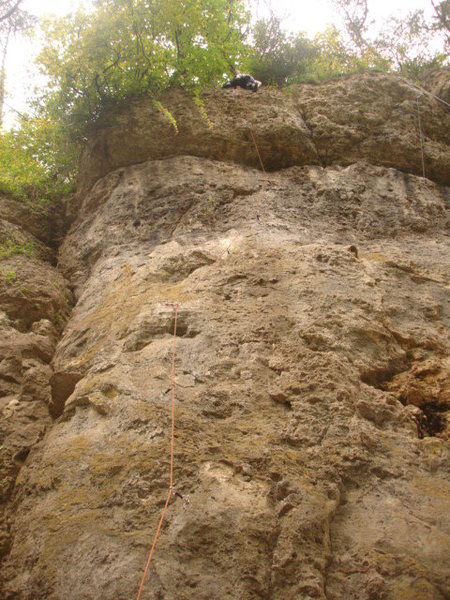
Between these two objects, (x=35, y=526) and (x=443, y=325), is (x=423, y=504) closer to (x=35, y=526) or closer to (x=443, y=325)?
(x=443, y=325)

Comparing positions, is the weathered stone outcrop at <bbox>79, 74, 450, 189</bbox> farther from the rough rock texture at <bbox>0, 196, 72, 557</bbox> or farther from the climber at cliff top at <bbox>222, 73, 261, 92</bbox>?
the rough rock texture at <bbox>0, 196, 72, 557</bbox>

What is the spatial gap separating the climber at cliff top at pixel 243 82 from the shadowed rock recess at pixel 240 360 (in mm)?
234

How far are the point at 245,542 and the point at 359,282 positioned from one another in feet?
9.01

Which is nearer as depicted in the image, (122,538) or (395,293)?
(122,538)

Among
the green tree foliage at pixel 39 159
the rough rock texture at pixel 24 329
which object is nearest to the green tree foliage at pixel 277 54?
the green tree foliage at pixel 39 159

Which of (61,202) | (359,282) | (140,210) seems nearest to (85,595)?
(359,282)

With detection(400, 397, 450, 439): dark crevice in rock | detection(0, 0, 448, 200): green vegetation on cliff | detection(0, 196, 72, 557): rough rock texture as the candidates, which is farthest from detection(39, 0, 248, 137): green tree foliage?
detection(400, 397, 450, 439): dark crevice in rock

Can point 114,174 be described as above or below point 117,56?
below

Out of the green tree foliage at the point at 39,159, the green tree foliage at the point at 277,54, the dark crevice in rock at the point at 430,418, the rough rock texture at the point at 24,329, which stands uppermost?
the green tree foliage at the point at 277,54

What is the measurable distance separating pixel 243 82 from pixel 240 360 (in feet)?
16.3

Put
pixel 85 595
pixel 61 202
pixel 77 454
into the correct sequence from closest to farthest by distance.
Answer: pixel 85 595 → pixel 77 454 → pixel 61 202

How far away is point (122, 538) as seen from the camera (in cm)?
284

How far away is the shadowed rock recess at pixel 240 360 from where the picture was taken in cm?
281

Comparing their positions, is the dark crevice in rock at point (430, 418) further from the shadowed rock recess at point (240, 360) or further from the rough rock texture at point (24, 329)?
the rough rock texture at point (24, 329)
